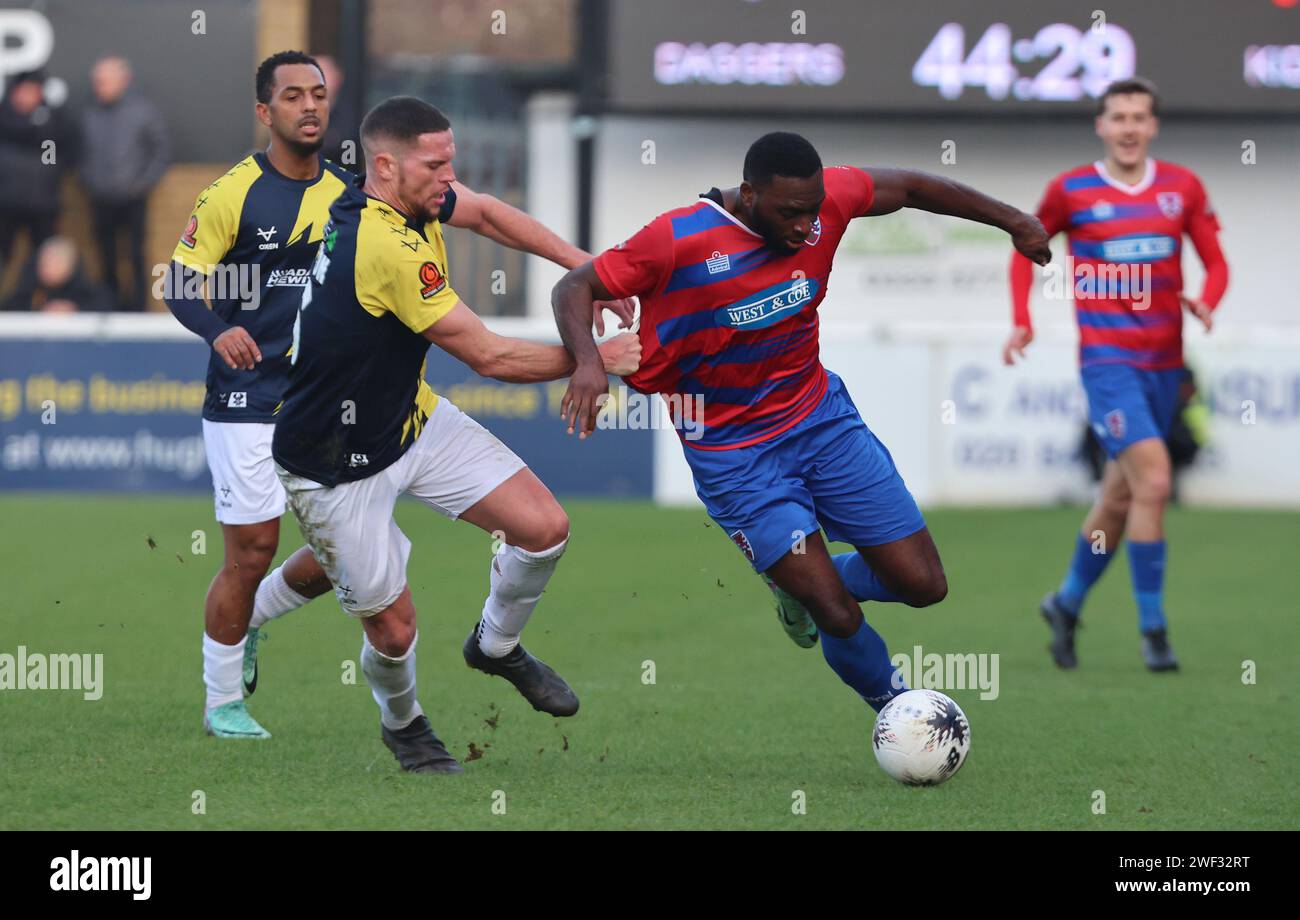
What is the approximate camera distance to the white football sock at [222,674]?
6.86 m

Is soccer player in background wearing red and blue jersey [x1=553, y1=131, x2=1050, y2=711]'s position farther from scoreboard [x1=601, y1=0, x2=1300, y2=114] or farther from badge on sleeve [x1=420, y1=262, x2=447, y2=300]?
scoreboard [x1=601, y1=0, x2=1300, y2=114]

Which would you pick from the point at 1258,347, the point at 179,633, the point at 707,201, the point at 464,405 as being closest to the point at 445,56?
A: the point at 464,405

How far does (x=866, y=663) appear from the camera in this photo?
6.28m

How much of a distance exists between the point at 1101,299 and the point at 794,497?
319 cm

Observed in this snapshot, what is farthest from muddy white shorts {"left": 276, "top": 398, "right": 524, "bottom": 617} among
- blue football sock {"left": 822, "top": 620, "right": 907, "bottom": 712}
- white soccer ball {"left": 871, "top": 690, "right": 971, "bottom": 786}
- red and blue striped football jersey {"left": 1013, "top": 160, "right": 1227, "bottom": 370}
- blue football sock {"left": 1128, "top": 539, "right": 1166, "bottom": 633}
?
blue football sock {"left": 1128, "top": 539, "right": 1166, "bottom": 633}

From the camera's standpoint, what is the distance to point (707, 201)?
20.3 ft

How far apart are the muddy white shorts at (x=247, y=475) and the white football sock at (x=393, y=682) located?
0.83 meters

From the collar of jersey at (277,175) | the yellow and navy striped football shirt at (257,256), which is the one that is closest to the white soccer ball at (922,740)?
the yellow and navy striped football shirt at (257,256)

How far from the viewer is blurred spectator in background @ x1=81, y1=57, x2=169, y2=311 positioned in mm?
19656

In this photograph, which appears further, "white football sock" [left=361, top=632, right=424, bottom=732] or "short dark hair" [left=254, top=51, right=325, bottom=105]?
"short dark hair" [left=254, top=51, right=325, bottom=105]

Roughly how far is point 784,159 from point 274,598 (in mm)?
2577

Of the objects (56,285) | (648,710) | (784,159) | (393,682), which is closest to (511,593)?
(393,682)

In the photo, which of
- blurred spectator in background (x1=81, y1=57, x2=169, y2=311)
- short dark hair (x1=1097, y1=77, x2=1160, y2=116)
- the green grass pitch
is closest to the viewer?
the green grass pitch

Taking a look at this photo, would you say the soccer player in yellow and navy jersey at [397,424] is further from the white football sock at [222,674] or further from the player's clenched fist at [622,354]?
the white football sock at [222,674]
